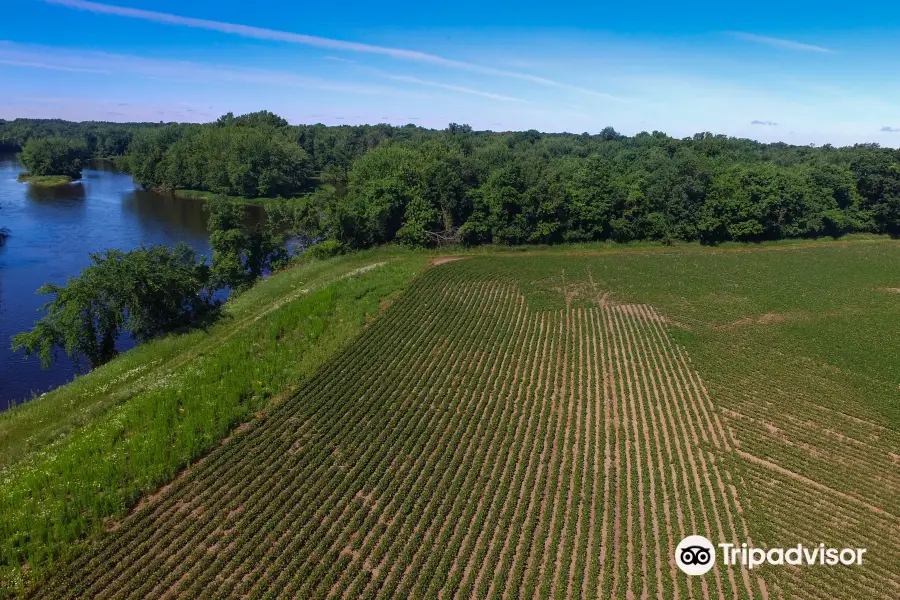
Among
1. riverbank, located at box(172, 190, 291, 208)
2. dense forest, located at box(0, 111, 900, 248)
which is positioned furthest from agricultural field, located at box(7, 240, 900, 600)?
riverbank, located at box(172, 190, 291, 208)

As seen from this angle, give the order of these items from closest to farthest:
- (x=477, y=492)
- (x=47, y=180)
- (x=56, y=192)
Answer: (x=477, y=492) → (x=56, y=192) → (x=47, y=180)

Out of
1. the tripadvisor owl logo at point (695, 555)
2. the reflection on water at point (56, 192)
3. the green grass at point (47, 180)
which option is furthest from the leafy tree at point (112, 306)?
the green grass at point (47, 180)

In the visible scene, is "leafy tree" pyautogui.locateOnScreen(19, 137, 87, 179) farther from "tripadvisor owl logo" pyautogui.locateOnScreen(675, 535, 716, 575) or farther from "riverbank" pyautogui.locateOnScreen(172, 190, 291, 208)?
"tripadvisor owl logo" pyautogui.locateOnScreen(675, 535, 716, 575)

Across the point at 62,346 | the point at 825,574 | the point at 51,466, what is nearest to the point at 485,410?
the point at 825,574

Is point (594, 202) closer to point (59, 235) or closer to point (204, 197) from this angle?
point (59, 235)

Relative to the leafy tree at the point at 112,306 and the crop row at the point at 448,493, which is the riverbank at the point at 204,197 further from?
the crop row at the point at 448,493

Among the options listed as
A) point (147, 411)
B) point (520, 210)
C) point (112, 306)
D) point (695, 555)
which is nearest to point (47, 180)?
point (112, 306)

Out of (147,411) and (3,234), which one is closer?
(147,411)
